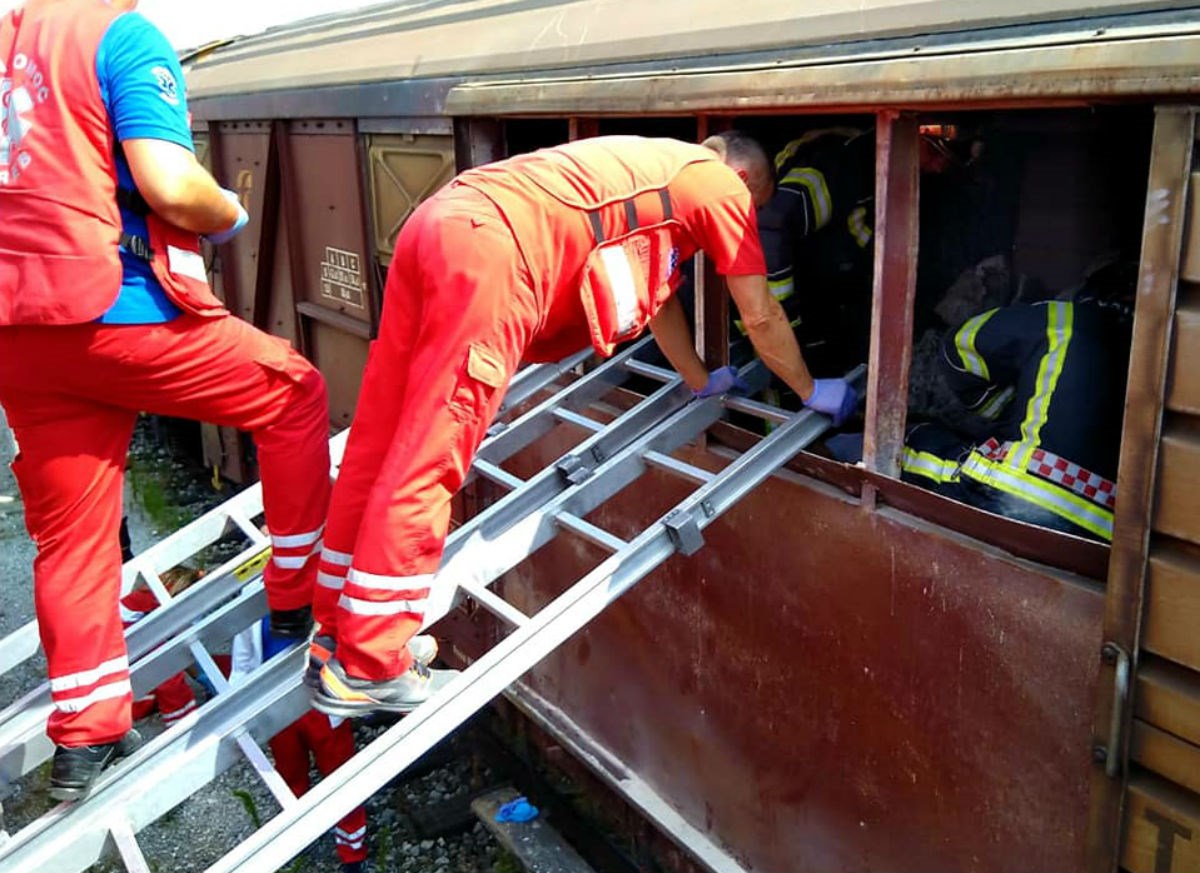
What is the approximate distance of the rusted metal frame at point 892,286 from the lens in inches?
93.1

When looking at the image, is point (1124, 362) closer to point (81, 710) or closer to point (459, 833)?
point (81, 710)

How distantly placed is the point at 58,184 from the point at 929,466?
203 centimetres

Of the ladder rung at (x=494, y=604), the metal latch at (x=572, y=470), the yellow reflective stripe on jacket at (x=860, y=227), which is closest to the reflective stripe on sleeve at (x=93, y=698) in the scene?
the ladder rung at (x=494, y=604)

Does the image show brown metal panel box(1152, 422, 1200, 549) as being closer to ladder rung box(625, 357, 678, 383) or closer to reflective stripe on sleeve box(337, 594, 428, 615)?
reflective stripe on sleeve box(337, 594, 428, 615)

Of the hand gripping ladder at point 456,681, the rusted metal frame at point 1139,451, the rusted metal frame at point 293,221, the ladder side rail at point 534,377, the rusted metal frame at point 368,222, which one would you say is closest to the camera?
the rusted metal frame at point 1139,451

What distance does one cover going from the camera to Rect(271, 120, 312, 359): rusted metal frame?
17.4 ft

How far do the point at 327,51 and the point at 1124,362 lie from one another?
4.31m

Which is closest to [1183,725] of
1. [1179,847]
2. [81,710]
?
[1179,847]

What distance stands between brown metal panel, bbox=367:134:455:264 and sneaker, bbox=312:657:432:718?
7.47ft

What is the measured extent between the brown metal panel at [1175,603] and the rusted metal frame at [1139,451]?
0.07 feet

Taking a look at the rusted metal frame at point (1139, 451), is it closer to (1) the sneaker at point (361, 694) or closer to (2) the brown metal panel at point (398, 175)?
(1) the sneaker at point (361, 694)

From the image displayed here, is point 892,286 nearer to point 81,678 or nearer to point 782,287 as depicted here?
point 782,287

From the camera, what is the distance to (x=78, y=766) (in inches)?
88.3

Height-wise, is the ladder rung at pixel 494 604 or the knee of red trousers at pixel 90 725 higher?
the ladder rung at pixel 494 604
